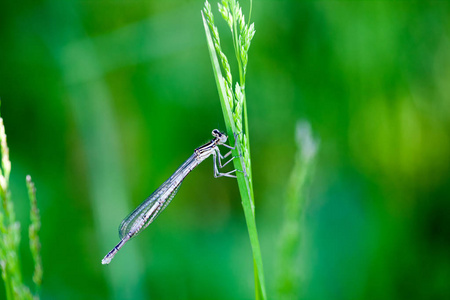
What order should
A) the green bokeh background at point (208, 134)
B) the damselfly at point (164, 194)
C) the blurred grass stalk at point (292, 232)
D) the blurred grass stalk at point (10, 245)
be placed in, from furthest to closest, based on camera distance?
the green bokeh background at point (208, 134) → the damselfly at point (164, 194) → the blurred grass stalk at point (292, 232) → the blurred grass stalk at point (10, 245)

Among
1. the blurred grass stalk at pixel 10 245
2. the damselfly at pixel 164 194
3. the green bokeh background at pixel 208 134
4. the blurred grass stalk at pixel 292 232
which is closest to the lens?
the blurred grass stalk at pixel 10 245

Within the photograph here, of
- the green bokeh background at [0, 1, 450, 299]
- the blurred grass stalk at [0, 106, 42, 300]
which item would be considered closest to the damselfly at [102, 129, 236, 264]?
the green bokeh background at [0, 1, 450, 299]

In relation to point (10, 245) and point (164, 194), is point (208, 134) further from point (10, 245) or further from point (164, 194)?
point (10, 245)

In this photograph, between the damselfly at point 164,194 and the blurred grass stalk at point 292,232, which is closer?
the blurred grass stalk at point 292,232

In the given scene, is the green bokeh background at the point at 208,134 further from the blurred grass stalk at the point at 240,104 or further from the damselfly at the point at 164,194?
the blurred grass stalk at the point at 240,104

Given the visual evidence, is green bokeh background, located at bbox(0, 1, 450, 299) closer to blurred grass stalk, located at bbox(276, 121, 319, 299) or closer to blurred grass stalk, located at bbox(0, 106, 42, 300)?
blurred grass stalk, located at bbox(276, 121, 319, 299)

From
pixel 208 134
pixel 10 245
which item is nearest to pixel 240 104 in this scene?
pixel 10 245

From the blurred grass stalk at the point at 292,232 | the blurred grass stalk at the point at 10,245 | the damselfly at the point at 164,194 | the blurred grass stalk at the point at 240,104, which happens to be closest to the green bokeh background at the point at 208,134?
the damselfly at the point at 164,194

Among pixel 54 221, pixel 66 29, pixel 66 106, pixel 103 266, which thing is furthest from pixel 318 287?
pixel 66 29
